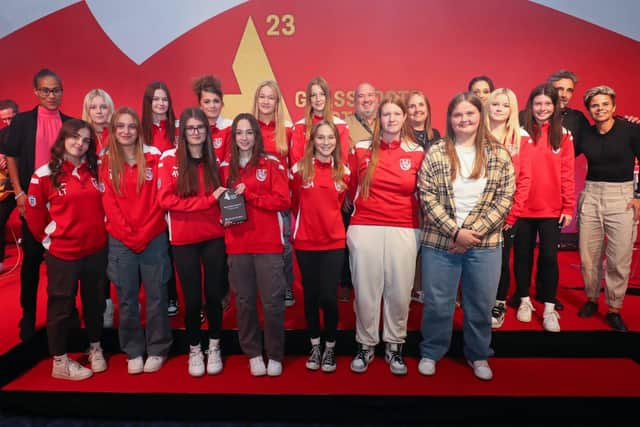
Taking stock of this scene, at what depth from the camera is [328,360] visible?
2.40 metres

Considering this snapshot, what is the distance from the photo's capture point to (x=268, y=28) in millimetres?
4500

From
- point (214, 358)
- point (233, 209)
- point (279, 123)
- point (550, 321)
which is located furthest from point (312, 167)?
point (550, 321)

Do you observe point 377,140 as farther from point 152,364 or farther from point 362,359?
point 152,364

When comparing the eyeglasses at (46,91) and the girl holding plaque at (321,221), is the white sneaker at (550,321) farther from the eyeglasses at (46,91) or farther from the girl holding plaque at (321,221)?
the eyeglasses at (46,91)

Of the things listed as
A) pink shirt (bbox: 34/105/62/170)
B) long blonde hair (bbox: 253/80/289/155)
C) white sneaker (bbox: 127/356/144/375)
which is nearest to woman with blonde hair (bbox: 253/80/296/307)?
long blonde hair (bbox: 253/80/289/155)

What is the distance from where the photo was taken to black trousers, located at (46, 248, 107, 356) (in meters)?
2.34

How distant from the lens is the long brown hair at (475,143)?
2189 millimetres

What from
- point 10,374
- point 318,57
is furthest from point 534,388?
point 318,57

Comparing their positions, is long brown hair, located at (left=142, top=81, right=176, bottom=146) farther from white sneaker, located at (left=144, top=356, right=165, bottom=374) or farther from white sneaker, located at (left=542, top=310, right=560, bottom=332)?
white sneaker, located at (left=542, top=310, right=560, bottom=332)

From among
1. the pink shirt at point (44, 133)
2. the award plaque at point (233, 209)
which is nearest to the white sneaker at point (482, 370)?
the award plaque at point (233, 209)

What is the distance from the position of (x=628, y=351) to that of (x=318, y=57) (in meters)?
3.86

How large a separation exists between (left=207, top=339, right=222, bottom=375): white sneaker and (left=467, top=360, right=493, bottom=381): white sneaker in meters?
1.51

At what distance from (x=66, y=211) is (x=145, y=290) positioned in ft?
2.07

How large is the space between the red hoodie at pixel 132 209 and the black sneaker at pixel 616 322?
2.98 m
